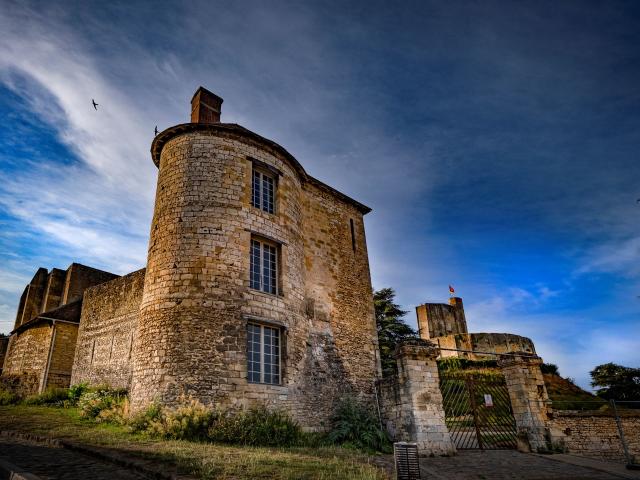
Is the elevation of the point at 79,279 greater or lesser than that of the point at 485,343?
greater

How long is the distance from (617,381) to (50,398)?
2384 centimetres

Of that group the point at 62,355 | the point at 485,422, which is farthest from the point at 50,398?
the point at 485,422

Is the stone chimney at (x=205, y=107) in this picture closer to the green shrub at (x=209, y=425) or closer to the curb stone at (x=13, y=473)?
the green shrub at (x=209, y=425)

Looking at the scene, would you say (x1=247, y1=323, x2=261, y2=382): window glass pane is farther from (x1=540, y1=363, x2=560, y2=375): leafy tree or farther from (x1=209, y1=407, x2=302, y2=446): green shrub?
(x1=540, y1=363, x2=560, y2=375): leafy tree

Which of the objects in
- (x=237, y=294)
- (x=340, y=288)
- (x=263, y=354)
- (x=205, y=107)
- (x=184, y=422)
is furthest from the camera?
(x=340, y=288)

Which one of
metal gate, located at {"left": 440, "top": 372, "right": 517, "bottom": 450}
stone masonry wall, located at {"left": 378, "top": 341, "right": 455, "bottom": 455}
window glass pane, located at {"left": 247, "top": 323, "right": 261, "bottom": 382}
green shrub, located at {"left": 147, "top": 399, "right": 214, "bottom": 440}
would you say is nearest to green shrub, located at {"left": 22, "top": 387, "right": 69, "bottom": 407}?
green shrub, located at {"left": 147, "top": 399, "right": 214, "bottom": 440}

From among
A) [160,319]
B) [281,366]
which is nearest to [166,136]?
[160,319]

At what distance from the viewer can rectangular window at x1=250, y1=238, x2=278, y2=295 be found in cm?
1138

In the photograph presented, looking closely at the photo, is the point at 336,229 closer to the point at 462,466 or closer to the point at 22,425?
the point at 462,466

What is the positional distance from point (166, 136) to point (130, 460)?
9212 millimetres

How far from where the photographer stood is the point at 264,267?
11766mm

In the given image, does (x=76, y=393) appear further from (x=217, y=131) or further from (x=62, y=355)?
(x=217, y=131)

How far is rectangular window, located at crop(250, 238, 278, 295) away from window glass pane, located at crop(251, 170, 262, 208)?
3.92 feet

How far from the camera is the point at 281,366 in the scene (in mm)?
10867
